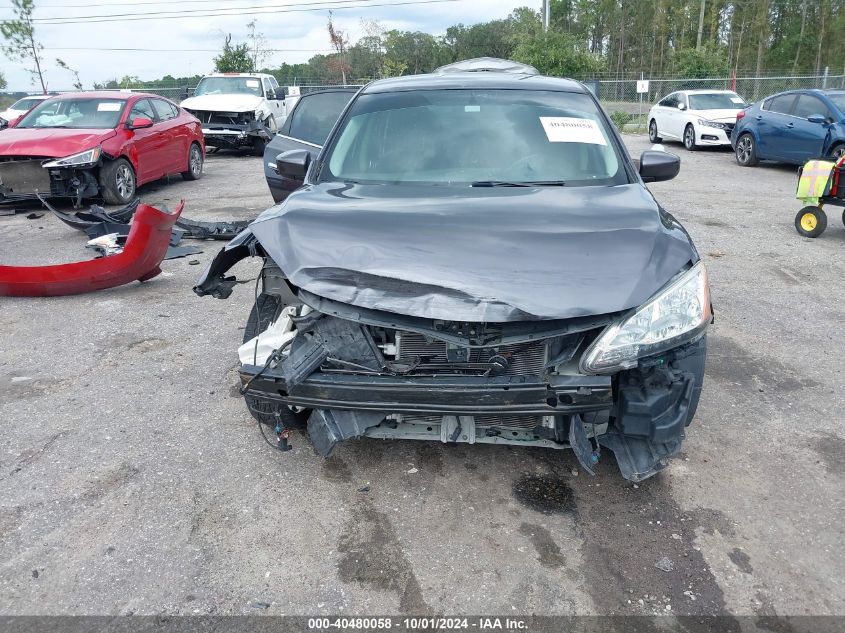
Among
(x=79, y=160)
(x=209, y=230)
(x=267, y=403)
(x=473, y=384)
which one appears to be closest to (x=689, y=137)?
(x=209, y=230)

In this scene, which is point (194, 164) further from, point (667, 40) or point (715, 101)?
point (667, 40)

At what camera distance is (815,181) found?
7840mm

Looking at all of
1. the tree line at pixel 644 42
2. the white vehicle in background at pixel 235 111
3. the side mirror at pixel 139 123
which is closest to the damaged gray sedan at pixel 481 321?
the side mirror at pixel 139 123

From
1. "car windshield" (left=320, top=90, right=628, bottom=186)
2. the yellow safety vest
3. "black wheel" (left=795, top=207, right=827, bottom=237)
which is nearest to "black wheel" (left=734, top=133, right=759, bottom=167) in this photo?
"black wheel" (left=795, top=207, right=827, bottom=237)

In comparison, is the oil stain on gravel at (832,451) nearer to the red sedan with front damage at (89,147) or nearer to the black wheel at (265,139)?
the red sedan with front damage at (89,147)

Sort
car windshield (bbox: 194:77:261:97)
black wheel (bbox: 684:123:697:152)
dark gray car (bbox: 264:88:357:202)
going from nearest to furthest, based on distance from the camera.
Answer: dark gray car (bbox: 264:88:357:202) → car windshield (bbox: 194:77:261:97) → black wheel (bbox: 684:123:697:152)

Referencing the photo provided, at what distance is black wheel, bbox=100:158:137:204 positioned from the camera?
31.9 ft

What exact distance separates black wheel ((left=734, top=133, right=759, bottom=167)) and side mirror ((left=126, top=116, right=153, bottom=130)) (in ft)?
38.3

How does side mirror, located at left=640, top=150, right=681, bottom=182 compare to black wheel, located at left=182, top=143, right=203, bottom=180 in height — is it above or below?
above

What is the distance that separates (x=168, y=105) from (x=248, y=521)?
1106cm

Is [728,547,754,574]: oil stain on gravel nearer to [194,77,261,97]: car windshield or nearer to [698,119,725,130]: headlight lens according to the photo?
[698,119,725,130]: headlight lens

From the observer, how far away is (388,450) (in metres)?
3.57

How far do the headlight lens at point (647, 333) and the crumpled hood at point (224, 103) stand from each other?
15203mm

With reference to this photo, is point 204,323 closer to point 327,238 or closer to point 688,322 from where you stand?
point 327,238
